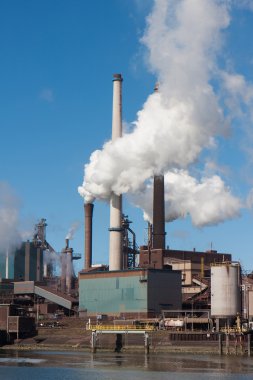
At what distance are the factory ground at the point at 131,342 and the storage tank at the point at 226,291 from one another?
683cm

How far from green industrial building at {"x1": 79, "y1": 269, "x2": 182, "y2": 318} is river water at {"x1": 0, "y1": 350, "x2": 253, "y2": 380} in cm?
2427

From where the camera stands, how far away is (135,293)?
378 feet

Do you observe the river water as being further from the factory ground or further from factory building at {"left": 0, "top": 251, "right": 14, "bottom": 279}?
factory building at {"left": 0, "top": 251, "right": 14, "bottom": 279}

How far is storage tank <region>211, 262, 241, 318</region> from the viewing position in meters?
97.2

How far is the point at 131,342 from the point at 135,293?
65.4 ft

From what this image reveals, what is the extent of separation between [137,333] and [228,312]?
11820 millimetres

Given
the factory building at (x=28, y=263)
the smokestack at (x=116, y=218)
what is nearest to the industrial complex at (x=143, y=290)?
the smokestack at (x=116, y=218)

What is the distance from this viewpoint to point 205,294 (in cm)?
12075

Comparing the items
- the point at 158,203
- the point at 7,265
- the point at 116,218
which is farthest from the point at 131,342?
the point at 7,265

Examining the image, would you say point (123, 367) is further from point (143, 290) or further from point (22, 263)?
point (22, 263)

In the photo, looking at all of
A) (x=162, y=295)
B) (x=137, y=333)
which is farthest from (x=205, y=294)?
(x=137, y=333)

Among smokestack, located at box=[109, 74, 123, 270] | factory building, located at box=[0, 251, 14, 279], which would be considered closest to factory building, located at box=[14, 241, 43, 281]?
factory building, located at box=[0, 251, 14, 279]

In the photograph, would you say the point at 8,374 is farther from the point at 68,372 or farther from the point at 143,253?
the point at 143,253

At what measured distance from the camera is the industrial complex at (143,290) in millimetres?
98500
